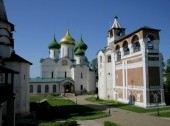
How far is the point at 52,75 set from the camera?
56469 millimetres

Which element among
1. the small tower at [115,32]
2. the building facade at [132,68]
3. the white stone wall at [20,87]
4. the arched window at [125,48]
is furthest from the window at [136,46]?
the white stone wall at [20,87]

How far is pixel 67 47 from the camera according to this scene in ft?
192

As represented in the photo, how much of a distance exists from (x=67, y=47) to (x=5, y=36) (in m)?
35.4

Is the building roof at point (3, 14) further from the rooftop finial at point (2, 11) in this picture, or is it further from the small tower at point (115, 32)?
the small tower at point (115, 32)

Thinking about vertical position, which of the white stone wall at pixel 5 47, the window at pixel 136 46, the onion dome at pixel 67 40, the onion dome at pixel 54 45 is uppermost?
the onion dome at pixel 67 40

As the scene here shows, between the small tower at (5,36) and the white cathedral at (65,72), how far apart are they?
29.9 meters

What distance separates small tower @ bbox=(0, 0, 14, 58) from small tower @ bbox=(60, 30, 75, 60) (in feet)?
111

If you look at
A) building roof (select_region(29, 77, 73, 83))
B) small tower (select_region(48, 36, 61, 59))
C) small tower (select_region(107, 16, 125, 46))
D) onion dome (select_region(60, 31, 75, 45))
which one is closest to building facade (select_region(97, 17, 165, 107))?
small tower (select_region(107, 16, 125, 46))

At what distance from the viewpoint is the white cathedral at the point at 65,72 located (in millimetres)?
53469

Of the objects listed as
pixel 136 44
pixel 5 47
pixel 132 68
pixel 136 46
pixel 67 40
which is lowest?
pixel 132 68

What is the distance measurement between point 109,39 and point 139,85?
540 inches

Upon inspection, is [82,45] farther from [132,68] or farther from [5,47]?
[5,47]

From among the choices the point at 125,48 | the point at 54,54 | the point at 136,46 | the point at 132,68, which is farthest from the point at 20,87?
the point at 54,54

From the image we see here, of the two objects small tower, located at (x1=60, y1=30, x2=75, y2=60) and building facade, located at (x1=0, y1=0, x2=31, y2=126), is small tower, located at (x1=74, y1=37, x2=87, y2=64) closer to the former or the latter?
small tower, located at (x1=60, y1=30, x2=75, y2=60)
